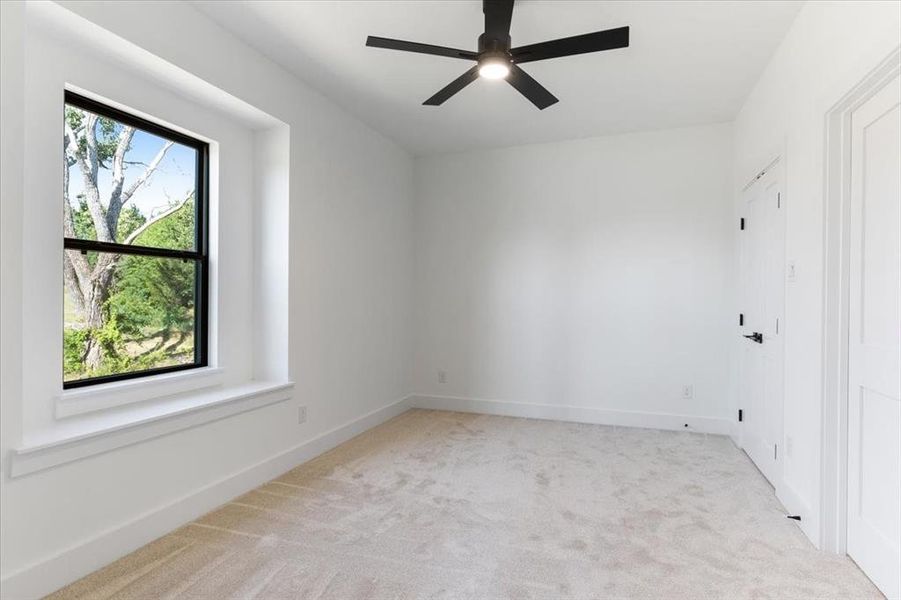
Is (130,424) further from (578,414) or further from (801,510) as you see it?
(578,414)

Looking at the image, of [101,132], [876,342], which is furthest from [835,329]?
[101,132]

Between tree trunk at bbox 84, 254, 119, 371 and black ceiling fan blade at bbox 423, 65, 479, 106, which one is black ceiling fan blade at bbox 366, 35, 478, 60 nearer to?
black ceiling fan blade at bbox 423, 65, 479, 106

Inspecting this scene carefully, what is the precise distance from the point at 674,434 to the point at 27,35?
5.01 meters

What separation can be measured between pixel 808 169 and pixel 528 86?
1532 mm

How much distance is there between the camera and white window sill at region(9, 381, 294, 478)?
6.09 ft

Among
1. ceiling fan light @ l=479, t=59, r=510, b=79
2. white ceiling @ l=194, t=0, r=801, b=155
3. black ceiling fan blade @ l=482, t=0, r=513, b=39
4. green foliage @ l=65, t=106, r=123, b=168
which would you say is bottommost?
green foliage @ l=65, t=106, r=123, b=168

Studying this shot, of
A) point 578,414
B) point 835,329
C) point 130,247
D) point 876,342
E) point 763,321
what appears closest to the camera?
point 876,342

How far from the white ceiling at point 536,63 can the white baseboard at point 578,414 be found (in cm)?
269

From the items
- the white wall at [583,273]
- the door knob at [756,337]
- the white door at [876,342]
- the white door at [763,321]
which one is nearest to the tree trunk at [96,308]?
the white wall at [583,273]

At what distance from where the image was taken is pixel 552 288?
4676 mm

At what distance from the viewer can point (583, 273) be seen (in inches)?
180

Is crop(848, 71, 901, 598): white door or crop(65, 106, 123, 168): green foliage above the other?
crop(65, 106, 123, 168): green foliage

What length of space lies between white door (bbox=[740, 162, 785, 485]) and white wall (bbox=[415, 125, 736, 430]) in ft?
1.47

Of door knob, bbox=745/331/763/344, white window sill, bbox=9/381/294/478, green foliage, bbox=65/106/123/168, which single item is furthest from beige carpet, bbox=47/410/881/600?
green foliage, bbox=65/106/123/168
